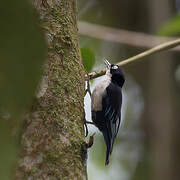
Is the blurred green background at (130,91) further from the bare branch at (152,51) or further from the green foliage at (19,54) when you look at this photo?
the green foliage at (19,54)

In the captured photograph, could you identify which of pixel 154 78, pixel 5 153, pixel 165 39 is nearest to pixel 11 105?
pixel 5 153

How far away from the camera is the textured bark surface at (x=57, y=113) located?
4.55 feet

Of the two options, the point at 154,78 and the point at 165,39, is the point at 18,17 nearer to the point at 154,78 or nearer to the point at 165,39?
the point at 165,39

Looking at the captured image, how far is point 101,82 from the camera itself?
3.80m

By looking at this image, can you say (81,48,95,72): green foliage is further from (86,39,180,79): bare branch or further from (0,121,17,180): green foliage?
(0,121,17,180): green foliage

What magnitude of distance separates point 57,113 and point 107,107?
1.97 metres

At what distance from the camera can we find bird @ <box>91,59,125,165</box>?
3.45 meters

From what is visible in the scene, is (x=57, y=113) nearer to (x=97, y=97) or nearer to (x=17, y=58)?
(x=17, y=58)

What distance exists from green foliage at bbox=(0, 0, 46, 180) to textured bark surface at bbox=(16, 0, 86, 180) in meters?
0.94

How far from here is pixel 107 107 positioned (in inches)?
140

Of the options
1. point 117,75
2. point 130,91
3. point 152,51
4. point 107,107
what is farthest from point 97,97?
point 130,91

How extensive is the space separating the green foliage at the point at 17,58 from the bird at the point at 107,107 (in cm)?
299

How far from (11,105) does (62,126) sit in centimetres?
118

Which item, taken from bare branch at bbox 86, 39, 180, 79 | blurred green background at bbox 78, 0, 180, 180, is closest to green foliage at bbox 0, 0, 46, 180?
bare branch at bbox 86, 39, 180, 79
